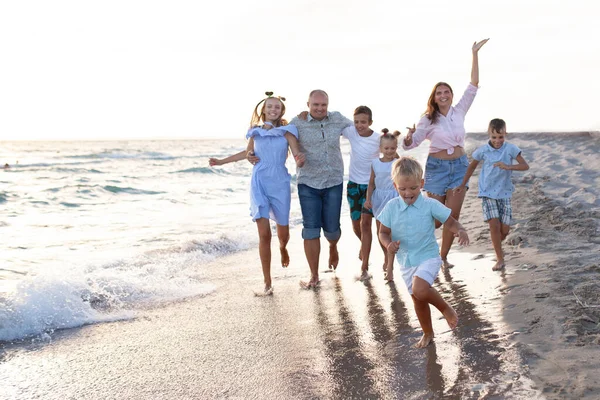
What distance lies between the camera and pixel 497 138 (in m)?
5.72

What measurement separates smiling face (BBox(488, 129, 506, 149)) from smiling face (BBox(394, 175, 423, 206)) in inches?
93.7

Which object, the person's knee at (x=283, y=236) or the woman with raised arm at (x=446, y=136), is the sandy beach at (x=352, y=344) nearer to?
the person's knee at (x=283, y=236)

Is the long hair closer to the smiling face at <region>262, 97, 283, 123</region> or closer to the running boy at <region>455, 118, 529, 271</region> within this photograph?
the running boy at <region>455, 118, 529, 271</region>

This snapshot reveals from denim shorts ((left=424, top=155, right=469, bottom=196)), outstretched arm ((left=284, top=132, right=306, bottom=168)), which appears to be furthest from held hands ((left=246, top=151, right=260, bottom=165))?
denim shorts ((left=424, top=155, right=469, bottom=196))

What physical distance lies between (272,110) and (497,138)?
221 cm

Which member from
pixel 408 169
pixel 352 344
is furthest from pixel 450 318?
pixel 408 169

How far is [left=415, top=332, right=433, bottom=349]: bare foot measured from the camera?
3.55 meters

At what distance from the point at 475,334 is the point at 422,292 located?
1.47 feet

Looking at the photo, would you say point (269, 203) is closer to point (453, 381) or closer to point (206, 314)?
point (206, 314)

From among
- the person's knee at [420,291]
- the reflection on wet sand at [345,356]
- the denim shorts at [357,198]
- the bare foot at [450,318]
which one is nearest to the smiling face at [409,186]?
the person's knee at [420,291]

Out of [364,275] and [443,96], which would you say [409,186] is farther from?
[443,96]

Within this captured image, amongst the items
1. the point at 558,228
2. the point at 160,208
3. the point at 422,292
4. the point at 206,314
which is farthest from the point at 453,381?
the point at 160,208

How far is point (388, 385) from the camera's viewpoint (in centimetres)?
305

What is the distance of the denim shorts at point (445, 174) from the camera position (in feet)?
19.5
